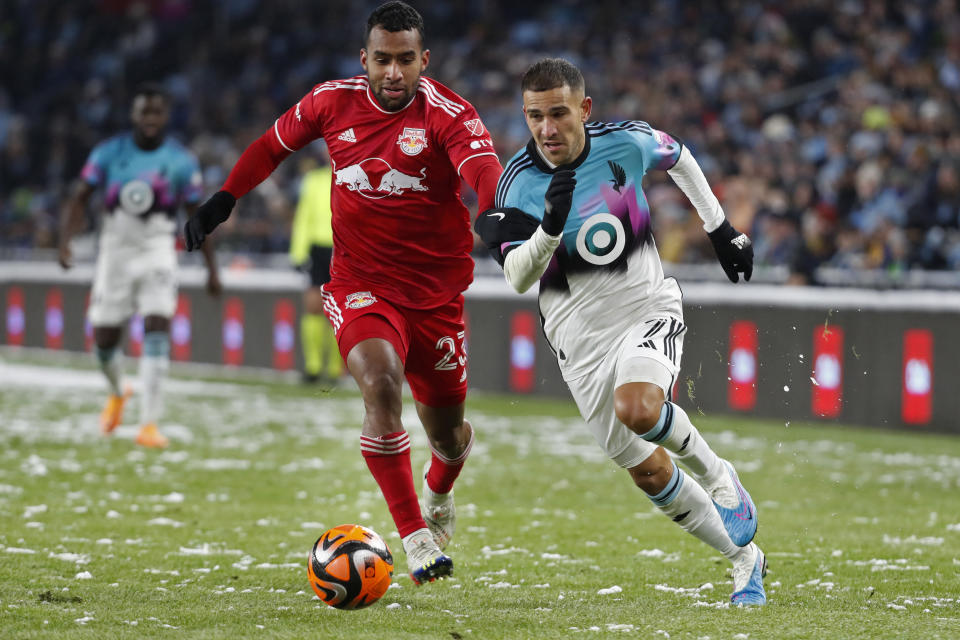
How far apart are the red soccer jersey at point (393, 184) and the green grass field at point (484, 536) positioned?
4.38 feet

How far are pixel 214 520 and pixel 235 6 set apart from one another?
23075 millimetres

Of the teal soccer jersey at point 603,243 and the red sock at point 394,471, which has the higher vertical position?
the teal soccer jersey at point 603,243

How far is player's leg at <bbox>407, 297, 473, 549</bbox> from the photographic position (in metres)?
6.42

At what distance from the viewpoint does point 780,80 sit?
61.5 ft

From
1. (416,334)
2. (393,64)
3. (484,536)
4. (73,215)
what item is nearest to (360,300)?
(416,334)

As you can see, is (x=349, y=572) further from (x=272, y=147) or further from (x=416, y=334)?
(x=272, y=147)

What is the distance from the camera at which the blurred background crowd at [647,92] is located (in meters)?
15.1

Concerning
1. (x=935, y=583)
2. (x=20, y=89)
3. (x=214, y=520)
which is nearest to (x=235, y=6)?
(x=20, y=89)

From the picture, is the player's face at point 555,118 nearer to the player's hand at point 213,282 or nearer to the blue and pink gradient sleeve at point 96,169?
the blue and pink gradient sleeve at point 96,169

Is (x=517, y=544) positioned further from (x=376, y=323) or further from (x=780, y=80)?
(x=780, y=80)

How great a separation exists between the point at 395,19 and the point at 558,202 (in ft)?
4.65

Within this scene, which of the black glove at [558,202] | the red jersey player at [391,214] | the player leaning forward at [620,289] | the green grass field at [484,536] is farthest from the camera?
the red jersey player at [391,214]

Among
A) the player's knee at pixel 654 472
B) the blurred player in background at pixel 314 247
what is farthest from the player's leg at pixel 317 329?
the player's knee at pixel 654 472

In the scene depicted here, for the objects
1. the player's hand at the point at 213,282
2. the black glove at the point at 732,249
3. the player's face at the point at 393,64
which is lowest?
the player's hand at the point at 213,282
